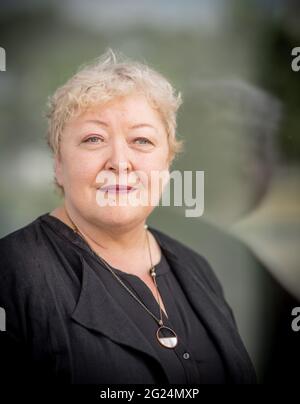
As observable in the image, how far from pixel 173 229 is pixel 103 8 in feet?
2.68

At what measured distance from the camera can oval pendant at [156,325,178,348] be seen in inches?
54.5

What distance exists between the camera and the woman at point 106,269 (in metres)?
1.28

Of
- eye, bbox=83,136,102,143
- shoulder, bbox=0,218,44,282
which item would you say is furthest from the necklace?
eye, bbox=83,136,102,143

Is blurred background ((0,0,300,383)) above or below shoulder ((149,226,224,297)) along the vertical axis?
above

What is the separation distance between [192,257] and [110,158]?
0.55 m

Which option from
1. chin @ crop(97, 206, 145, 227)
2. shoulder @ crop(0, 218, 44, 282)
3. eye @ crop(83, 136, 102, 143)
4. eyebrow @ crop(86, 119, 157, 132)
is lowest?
shoulder @ crop(0, 218, 44, 282)

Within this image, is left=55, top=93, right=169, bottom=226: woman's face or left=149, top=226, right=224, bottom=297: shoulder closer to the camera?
left=55, top=93, right=169, bottom=226: woman's face

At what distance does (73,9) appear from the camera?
1661mm

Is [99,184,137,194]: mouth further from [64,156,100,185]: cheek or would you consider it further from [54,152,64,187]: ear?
[54,152,64,187]: ear

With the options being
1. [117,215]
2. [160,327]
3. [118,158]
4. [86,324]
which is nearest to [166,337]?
[160,327]

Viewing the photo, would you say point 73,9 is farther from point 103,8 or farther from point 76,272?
point 76,272

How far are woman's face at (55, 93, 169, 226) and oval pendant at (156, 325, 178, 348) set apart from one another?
32 centimetres
